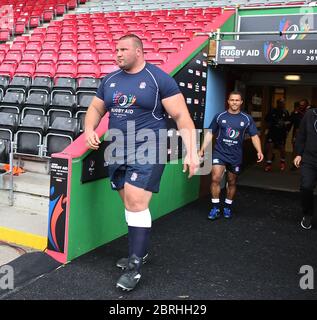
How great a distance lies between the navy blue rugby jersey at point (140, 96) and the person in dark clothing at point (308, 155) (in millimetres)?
2130

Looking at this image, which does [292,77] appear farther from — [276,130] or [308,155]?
[308,155]

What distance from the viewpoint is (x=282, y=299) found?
2.94 meters

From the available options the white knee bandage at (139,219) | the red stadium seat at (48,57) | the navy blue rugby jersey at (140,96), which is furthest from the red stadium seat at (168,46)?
the white knee bandage at (139,219)

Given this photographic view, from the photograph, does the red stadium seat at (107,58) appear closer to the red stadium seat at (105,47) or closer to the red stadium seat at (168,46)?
the red stadium seat at (105,47)

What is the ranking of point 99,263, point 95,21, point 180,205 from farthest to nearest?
point 95,21 < point 180,205 < point 99,263

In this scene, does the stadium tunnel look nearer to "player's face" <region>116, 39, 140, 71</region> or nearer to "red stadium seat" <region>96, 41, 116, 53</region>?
"player's face" <region>116, 39, 140, 71</region>

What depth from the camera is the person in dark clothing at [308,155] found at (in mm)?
4535

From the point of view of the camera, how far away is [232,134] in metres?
5.10

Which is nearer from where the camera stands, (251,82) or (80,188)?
(80,188)

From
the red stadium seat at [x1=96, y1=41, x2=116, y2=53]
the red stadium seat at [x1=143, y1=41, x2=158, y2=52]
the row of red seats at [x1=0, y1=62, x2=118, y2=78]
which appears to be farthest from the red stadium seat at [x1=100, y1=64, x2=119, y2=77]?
the red stadium seat at [x1=96, y1=41, x2=116, y2=53]
